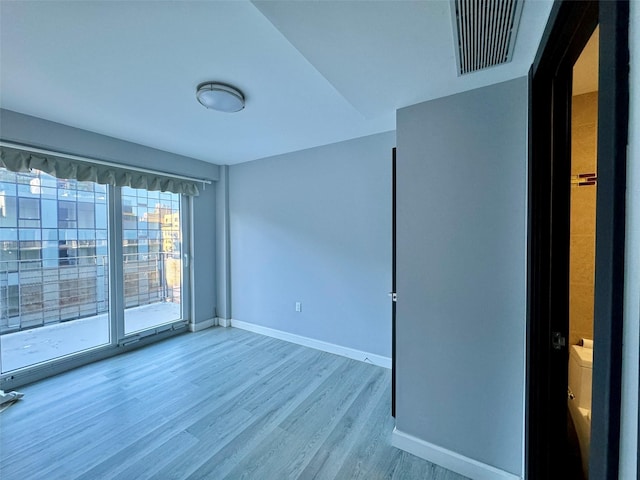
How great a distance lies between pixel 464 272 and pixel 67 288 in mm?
3651

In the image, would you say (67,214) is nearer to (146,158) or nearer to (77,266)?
(77,266)

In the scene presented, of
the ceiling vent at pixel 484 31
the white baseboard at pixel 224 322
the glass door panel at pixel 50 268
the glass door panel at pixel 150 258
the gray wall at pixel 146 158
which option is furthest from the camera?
the white baseboard at pixel 224 322

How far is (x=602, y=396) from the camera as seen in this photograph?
0.45 metres

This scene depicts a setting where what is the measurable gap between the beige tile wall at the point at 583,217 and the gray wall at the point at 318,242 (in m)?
1.33

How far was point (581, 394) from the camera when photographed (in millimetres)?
1459

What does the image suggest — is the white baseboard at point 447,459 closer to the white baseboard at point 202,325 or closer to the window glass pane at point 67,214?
the white baseboard at point 202,325

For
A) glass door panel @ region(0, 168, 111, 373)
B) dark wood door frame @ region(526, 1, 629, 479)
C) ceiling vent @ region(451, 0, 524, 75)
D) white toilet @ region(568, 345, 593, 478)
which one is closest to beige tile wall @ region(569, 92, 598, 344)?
white toilet @ region(568, 345, 593, 478)

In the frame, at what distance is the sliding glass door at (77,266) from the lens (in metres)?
2.39

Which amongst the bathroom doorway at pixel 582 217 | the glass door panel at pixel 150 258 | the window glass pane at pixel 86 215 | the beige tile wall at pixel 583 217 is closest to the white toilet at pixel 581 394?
the bathroom doorway at pixel 582 217


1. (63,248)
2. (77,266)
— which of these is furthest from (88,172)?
(77,266)

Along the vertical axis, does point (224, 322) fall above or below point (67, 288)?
below

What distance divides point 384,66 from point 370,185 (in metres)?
1.46

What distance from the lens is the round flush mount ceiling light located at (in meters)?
1.73

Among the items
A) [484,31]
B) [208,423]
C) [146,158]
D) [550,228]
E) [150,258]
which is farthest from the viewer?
[150,258]
